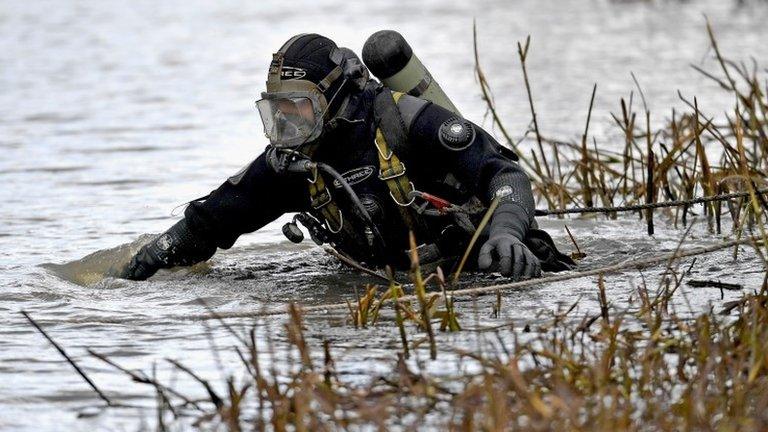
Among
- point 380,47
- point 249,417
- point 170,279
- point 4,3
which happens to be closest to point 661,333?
point 249,417

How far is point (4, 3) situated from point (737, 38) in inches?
797

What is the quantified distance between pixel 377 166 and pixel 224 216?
2.48 ft

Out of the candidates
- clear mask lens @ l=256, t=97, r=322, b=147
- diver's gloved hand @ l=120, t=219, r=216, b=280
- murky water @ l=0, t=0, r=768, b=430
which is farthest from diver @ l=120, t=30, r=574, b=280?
murky water @ l=0, t=0, r=768, b=430

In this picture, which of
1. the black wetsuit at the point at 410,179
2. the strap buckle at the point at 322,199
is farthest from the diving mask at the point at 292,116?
the strap buckle at the point at 322,199

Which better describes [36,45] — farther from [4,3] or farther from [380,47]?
[380,47]

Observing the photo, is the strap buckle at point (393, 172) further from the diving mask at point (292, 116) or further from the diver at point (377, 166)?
the diving mask at point (292, 116)

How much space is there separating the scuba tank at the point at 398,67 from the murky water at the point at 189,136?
93cm

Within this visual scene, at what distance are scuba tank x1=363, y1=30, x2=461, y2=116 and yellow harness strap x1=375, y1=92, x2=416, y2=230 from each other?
419 mm

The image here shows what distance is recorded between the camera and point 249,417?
3982mm

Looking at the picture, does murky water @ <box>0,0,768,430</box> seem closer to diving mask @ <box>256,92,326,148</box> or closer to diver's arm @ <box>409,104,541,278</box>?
diver's arm @ <box>409,104,541,278</box>

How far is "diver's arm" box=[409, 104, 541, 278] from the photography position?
217 inches

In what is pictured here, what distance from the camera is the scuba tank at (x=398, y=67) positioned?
583 cm

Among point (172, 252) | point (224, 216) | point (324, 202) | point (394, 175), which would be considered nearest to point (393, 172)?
point (394, 175)

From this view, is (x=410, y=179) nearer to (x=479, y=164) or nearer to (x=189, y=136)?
(x=479, y=164)
